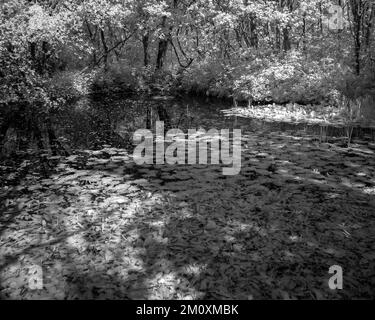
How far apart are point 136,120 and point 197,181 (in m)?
8.20

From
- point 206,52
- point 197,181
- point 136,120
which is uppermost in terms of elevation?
point 206,52

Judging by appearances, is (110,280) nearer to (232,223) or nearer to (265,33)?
(232,223)

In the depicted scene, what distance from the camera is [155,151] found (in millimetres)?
9414

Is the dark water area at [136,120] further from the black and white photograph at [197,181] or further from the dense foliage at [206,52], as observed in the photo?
the dense foliage at [206,52]

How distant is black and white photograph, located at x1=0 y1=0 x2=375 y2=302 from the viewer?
4.02m

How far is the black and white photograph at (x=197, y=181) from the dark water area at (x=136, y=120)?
0.09 metres

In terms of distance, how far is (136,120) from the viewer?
14.6m

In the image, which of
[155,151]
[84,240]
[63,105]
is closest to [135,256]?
[84,240]

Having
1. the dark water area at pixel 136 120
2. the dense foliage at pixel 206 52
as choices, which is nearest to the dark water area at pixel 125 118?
the dark water area at pixel 136 120

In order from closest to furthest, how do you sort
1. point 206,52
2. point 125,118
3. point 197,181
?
1. point 197,181
2. point 125,118
3. point 206,52

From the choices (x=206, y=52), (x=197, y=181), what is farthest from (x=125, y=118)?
(x=206, y=52)

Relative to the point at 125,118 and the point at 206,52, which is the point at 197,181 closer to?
the point at 125,118

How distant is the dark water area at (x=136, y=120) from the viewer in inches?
435
